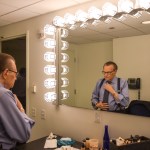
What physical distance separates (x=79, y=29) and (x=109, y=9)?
0.40 m

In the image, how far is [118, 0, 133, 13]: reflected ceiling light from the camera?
1683 mm

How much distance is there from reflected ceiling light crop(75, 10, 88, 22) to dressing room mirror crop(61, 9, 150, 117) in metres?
0.07

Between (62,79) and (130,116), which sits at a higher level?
(62,79)

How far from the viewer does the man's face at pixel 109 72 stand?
6.08 ft

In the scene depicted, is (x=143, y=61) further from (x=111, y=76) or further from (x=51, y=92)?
(x=51, y=92)

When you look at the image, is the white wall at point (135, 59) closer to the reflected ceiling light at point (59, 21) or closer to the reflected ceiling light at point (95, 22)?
the reflected ceiling light at point (95, 22)

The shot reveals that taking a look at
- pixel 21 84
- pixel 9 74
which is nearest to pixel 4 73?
pixel 9 74

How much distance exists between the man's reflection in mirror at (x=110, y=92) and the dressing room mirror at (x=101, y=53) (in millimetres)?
46

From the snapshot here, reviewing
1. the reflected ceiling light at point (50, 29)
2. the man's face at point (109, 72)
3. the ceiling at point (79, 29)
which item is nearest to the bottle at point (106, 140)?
the man's face at point (109, 72)

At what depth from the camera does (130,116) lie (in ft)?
5.69

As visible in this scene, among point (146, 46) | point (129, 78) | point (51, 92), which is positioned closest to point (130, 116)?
point (129, 78)

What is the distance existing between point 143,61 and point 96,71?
0.46 metres

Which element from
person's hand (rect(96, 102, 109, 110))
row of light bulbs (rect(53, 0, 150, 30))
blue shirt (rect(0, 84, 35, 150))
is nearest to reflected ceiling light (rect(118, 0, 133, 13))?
row of light bulbs (rect(53, 0, 150, 30))

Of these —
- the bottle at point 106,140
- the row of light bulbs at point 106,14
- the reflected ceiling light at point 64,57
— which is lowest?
the bottle at point 106,140
